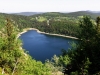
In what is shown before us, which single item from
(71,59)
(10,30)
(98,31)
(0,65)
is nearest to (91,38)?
(98,31)

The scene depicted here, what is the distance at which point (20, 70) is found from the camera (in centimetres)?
4728

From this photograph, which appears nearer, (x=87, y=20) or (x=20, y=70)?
(x=87, y=20)

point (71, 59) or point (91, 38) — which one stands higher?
point (91, 38)

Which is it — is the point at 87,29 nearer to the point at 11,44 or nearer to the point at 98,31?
the point at 98,31

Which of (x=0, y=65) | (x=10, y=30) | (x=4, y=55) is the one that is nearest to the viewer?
(x=4, y=55)

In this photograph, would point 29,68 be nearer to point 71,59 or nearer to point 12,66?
point 12,66

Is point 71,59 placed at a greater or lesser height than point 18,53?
greater

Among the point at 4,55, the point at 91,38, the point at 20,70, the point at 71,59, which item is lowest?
the point at 20,70

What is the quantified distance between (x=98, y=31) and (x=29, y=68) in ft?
73.5

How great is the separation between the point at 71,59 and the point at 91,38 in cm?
408

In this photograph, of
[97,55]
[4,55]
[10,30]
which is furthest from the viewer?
[10,30]

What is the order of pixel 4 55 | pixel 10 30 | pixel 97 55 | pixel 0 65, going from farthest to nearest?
1. pixel 10 30
2. pixel 0 65
3. pixel 4 55
4. pixel 97 55

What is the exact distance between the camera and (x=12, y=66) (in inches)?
1896

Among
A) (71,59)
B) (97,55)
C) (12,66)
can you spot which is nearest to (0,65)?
(12,66)
